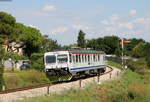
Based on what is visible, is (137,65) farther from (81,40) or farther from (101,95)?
(101,95)

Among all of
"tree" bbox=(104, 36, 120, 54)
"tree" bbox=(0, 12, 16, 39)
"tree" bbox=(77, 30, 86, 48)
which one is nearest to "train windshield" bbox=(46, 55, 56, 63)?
"tree" bbox=(0, 12, 16, 39)

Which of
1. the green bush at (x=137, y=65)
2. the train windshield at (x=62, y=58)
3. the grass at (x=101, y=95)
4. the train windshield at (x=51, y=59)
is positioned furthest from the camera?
the green bush at (x=137, y=65)

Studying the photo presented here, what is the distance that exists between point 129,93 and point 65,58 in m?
6.44

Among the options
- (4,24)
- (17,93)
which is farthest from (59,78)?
(4,24)

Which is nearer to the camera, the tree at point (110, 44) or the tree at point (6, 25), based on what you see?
the tree at point (6, 25)

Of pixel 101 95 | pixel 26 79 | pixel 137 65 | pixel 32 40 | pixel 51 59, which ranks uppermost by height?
pixel 32 40

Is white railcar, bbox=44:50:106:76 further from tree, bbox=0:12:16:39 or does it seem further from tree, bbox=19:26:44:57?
tree, bbox=19:26:44:57

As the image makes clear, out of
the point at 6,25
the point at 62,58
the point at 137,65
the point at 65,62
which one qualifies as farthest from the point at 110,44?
the point at 65,62

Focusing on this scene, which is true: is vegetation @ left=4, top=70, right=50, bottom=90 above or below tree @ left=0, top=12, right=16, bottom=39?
below

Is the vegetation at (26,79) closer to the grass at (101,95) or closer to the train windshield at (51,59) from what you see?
the train windshield at (51,59)

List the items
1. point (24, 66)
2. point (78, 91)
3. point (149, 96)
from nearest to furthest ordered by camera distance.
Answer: point (78, 91), point (149, 96), point (24, 66)

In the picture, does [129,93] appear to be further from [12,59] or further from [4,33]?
[4,33]

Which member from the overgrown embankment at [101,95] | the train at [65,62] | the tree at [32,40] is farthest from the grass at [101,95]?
the tree at [32,40]

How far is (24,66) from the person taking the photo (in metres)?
51.5
